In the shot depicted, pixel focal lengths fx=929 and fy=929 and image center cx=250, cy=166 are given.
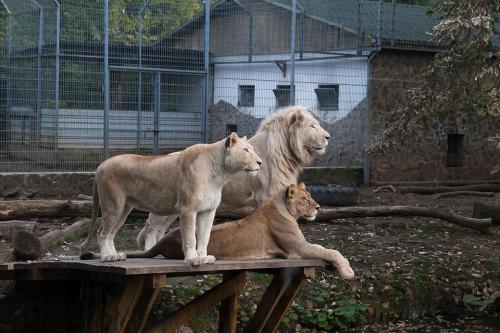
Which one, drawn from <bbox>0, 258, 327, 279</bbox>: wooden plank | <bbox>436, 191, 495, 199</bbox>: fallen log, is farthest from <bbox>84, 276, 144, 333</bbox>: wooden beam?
<bbox>436, 191, 495, 199</bbox>: fallen log

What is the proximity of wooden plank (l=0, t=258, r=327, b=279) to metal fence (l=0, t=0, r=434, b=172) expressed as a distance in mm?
8671

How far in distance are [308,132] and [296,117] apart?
192 mm

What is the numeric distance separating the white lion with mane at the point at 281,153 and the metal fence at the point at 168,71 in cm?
747

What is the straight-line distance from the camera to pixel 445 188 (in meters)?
19.3

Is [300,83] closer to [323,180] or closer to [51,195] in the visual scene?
[323,180]

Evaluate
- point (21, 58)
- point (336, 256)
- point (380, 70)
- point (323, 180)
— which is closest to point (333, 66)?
point (380, 70)

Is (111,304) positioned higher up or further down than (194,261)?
further down

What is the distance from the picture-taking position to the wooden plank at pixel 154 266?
6.81 meters

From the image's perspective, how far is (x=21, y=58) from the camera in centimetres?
1758

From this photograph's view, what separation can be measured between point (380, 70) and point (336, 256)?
1305 cm

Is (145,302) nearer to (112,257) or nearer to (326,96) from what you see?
(112,257)

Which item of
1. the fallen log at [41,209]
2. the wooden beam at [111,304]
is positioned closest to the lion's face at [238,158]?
the wooden beam at [111,304]

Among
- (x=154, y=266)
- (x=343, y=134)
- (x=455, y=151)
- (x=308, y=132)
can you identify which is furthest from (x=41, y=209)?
(x=455, y=151)

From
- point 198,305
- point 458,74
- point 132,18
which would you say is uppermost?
point 132,18
